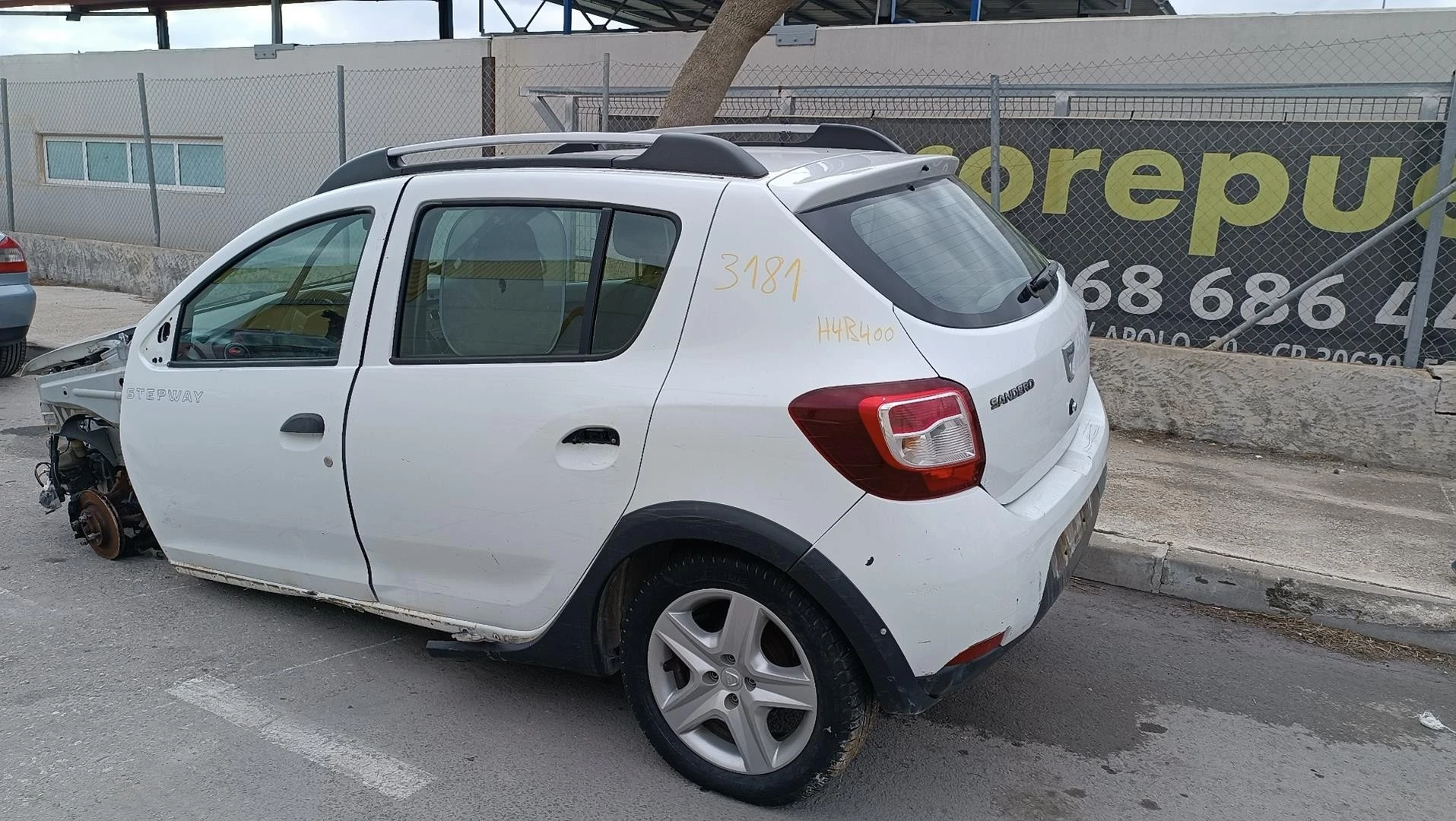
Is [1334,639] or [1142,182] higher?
[1142,182]

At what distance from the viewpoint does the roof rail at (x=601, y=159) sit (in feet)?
10.1

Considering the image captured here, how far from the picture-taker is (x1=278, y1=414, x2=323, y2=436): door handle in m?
3.57

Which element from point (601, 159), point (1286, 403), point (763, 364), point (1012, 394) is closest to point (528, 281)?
point (601, 159)

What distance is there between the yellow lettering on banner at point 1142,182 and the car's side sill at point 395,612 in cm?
578

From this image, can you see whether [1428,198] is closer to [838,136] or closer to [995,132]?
[995,132]

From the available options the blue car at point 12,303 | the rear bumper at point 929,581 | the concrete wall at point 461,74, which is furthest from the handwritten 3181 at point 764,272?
the blue car at point 12,303

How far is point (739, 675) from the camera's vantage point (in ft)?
9.87

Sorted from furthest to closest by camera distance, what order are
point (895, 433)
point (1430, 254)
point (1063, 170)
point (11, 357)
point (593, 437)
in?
point (11, 357) < point (1063, 170) < point (1430, 254) < point (593, 437) < point (895, 433)

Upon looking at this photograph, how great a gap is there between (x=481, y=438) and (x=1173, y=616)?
2983 mm

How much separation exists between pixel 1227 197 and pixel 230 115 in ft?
39.7

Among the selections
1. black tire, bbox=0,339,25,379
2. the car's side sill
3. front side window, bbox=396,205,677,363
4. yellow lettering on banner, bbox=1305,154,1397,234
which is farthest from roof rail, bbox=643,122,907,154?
black tire, bbox=0,339,25,379

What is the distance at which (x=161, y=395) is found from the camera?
13.2 ft

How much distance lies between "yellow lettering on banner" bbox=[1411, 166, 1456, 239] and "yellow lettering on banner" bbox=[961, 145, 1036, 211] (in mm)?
2364

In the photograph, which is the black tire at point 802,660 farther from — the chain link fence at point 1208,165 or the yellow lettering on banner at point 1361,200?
the yellow lettering on banner at point 1361,200
